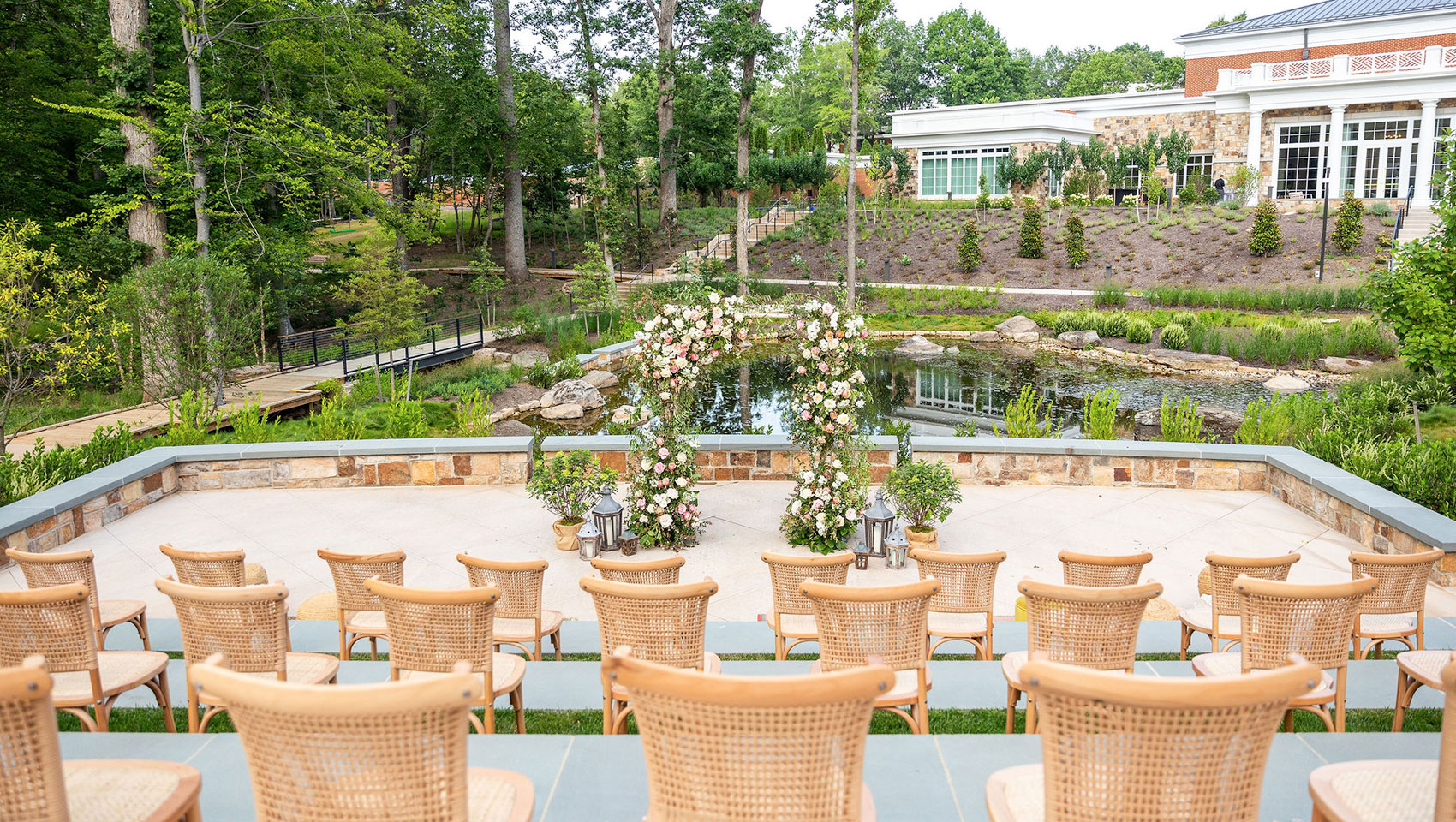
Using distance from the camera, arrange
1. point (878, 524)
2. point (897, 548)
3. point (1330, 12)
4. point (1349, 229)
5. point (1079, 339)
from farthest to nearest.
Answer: point (1330, 12) < point (1349, 229) < point (1079, 339) < point (878, 524) < point (897, 548)

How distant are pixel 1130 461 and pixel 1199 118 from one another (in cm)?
3511

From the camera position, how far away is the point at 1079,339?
2230 centimetres

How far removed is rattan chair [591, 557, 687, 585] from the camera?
4.23 meters

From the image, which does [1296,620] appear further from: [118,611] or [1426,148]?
[1426,148]

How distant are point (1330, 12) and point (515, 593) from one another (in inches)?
1745

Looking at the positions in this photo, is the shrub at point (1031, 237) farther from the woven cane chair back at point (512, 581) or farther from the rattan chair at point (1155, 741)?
the rattan chair at point (1155, 741)

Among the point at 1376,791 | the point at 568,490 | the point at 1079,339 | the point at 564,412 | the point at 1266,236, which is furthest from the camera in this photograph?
the point at 1266,236

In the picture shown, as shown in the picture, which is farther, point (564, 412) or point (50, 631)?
point (564, 412)

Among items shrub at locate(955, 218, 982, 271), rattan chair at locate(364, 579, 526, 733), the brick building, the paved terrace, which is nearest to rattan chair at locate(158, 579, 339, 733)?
the paved terrace

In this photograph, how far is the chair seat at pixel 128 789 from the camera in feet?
Result: 8.22

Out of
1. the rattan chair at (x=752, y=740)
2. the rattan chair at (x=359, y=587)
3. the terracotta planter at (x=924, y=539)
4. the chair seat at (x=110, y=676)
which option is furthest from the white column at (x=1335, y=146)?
the chair seat at (x=110, y=676)

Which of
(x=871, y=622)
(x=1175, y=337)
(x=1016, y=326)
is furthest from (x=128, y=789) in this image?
(x=1016, y=326)

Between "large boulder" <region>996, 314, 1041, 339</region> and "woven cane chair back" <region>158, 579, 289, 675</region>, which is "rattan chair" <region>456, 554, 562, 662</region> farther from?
"large boulder" <region>996, 314, 1041, 339</region>

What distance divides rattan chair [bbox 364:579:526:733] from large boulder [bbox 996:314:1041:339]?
21.3 metres
